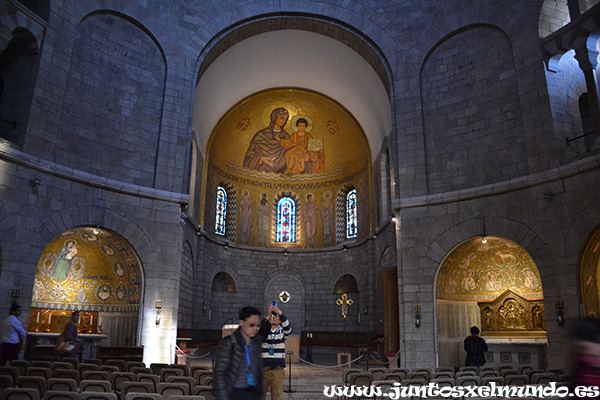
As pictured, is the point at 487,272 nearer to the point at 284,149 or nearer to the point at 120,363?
the point at 120,363

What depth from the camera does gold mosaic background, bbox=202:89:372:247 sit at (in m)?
23.7

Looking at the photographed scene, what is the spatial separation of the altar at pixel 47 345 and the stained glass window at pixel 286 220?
13.8m

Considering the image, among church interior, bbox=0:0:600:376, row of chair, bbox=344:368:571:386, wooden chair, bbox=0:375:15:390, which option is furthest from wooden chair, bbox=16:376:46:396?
church interior, bbox=0:0:600:376

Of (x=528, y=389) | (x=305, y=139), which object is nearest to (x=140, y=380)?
(x=528, y=389)

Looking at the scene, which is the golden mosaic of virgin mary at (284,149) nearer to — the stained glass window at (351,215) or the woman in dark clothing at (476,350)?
the stained glass window at (351,215)

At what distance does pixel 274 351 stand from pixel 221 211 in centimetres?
1791

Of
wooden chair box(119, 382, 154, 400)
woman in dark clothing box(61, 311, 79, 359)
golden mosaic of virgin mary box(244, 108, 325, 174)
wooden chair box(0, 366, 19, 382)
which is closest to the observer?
wooden chair box(119, 382, 154, 400)

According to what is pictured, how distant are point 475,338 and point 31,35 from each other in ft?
46.8

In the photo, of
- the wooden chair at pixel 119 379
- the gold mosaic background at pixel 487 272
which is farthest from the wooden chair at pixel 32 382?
the gold mosaic background at pixel 487 272

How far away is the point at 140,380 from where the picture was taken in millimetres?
7066

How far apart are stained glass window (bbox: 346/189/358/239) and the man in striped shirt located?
58.6 ft

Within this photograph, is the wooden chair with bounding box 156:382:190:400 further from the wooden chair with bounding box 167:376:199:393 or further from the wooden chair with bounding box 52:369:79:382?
the wooden chair with bounding box 52:369:79:382

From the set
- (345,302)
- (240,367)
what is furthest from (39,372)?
(345,302)

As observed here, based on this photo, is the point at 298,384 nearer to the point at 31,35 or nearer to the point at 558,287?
the point at 558,287
